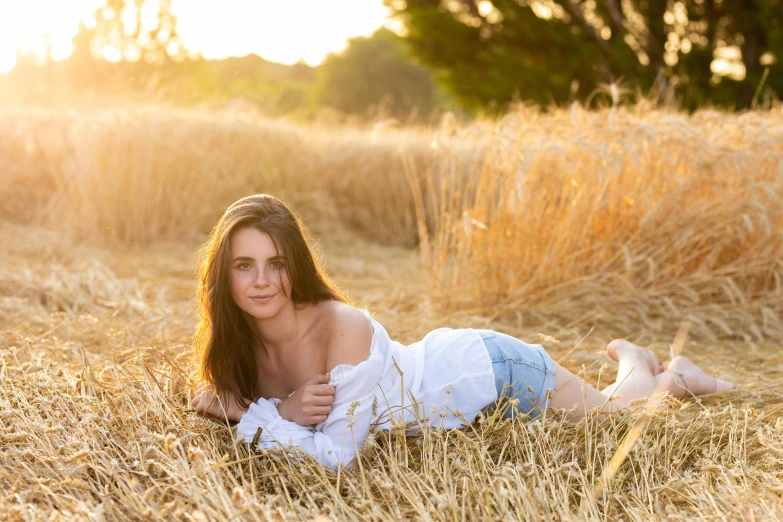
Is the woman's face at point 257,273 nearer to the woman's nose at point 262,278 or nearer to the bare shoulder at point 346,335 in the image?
the woman's nose at point 262,278

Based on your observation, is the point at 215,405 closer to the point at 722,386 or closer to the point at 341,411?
the point at 341,411

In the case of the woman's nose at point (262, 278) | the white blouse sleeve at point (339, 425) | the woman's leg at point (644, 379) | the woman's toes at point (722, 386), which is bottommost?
the woman's toes at point (722, 386)

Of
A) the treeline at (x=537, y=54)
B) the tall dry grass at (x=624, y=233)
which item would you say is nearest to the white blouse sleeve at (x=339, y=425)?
the tall dry grass at (x=624, y=233)

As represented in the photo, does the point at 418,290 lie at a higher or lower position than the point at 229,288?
lower

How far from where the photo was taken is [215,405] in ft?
6.00

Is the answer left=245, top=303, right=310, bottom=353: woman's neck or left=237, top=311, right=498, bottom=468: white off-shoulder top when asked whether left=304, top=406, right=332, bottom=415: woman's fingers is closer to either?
left=237, top=311, right=498, bottom=468: white off-shoulder top

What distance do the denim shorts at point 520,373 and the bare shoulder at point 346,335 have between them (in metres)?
0.38

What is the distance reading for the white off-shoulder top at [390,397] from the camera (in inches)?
65.5

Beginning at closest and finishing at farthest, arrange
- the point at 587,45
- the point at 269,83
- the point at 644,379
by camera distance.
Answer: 1. the point at 644,379
2. the point at 587,45
3. the point at 269,83

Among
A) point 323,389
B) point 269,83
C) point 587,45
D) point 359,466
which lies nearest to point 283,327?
point 323,389

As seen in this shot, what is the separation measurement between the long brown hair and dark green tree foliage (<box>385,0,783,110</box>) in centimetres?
768

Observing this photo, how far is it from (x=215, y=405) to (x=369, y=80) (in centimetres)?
2323

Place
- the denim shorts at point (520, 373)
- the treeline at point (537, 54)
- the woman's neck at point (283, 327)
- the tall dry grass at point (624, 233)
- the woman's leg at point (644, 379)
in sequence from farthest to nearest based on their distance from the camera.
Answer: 1. the treeline at point (537, 54)
2. the tall dry grass at point (624, 233)
3. the woman's leg at point (644, 379)
4. the denim shorts at point (520, 373)
5. the woman's neck at point (283, 327)

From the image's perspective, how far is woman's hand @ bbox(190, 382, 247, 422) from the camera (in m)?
1.81
